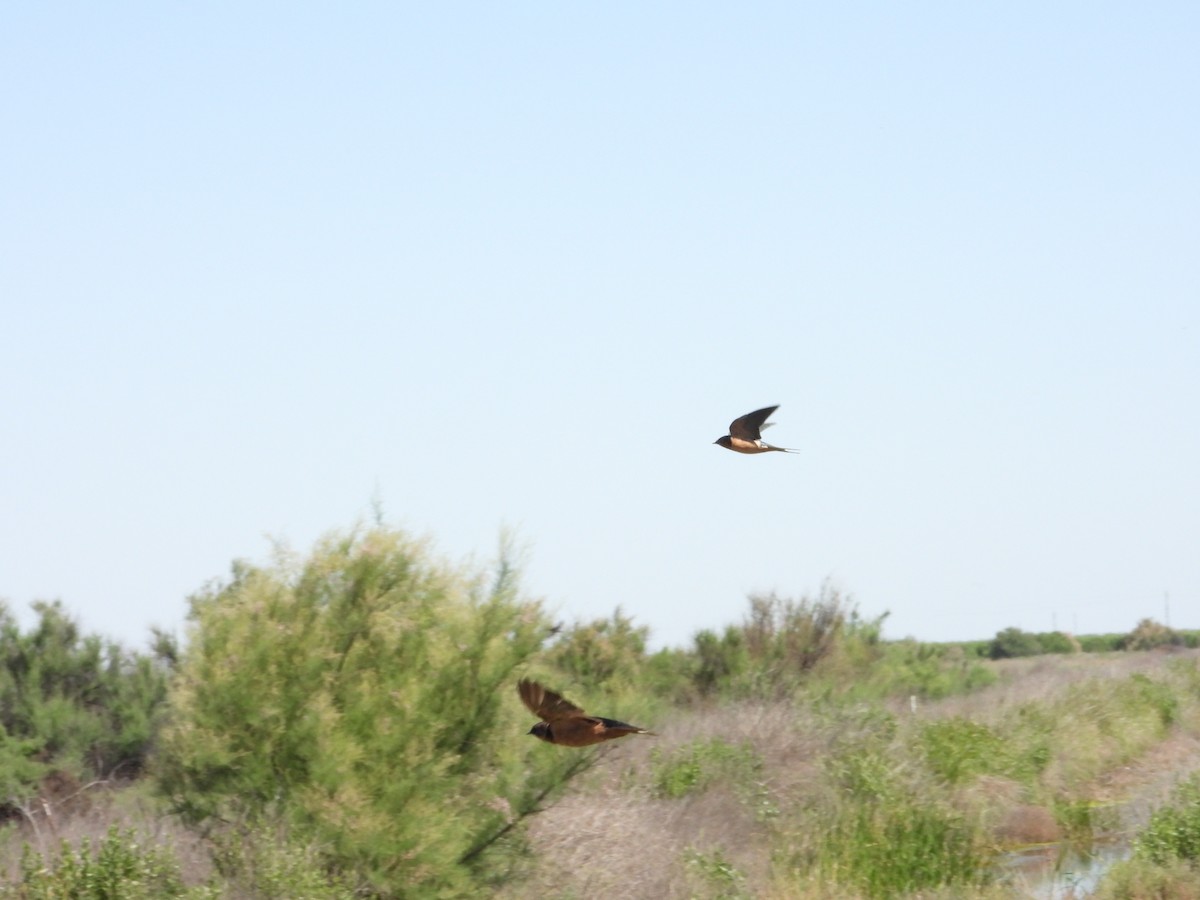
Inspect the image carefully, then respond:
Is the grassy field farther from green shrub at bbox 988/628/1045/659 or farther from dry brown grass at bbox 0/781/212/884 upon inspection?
green shrub at bbox 988/628/1045/659

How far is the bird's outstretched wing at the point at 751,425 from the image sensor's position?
882 cm

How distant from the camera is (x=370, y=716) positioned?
515 inches

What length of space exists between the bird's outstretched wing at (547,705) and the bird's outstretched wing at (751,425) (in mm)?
1637


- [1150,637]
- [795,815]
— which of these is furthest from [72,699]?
[1150,637]

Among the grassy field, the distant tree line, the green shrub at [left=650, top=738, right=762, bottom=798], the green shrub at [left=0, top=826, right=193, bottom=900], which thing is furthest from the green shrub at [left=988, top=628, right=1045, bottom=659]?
the green shrub at [left=0, top=826, right=193, bottom=900]

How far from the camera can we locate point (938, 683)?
3300cm

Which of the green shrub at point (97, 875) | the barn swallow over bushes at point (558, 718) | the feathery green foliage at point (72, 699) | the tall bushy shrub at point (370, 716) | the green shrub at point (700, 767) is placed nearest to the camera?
the barn swallow over bushes at point (558, 718)

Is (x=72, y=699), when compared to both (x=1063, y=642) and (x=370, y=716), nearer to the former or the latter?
(x=370, y=716)

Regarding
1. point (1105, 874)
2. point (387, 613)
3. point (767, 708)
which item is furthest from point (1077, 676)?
point (387, 613)

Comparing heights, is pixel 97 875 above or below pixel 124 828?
below

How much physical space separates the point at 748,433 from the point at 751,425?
58 mm

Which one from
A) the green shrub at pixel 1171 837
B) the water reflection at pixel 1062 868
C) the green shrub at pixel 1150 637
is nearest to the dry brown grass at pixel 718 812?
the water reflection at pixel 1062 868

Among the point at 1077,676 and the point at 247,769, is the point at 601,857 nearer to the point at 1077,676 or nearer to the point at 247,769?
the point at 247,769

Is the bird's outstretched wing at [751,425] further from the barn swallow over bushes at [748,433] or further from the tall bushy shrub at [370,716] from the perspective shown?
the tall bushy shrub at [370,716]
